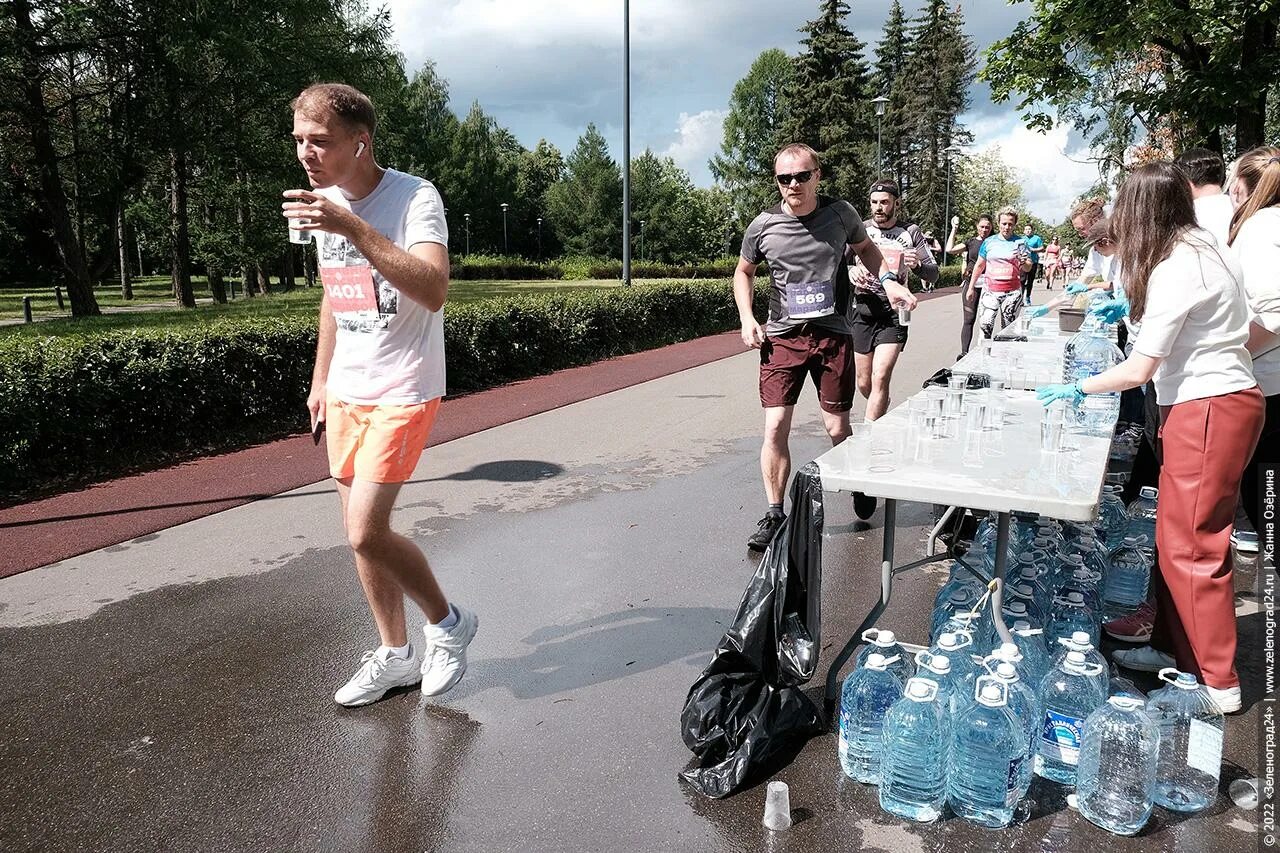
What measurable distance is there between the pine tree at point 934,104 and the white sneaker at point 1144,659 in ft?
218

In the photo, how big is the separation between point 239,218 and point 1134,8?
31.4 m

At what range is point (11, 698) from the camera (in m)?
3.63

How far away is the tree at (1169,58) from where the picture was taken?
1441 centimetres

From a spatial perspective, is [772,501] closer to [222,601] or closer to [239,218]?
[222,601]

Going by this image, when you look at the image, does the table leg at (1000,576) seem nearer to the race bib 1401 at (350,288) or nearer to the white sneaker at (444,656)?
the white sneaker at (444,656)

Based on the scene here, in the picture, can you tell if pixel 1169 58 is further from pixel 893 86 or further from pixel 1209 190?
pixel 893 86

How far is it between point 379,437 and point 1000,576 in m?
2.20

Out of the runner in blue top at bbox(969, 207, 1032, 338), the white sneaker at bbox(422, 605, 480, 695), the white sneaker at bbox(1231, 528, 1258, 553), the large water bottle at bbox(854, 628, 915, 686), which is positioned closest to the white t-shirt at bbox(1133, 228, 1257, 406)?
the large water bottle at bbox(854, 628, 915, 686)

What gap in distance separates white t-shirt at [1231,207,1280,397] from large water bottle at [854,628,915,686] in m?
1.99

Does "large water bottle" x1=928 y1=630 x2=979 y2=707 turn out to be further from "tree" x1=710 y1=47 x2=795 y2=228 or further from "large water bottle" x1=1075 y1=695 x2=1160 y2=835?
"tree" x1=710 y1=47 x2=795 y2=228

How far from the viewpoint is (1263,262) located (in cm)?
369

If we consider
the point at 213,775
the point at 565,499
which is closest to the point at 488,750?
the point at 213,775

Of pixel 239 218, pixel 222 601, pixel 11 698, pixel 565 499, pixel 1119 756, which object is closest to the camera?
pixel 1119 756

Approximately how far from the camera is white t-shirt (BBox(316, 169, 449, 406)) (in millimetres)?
3111
